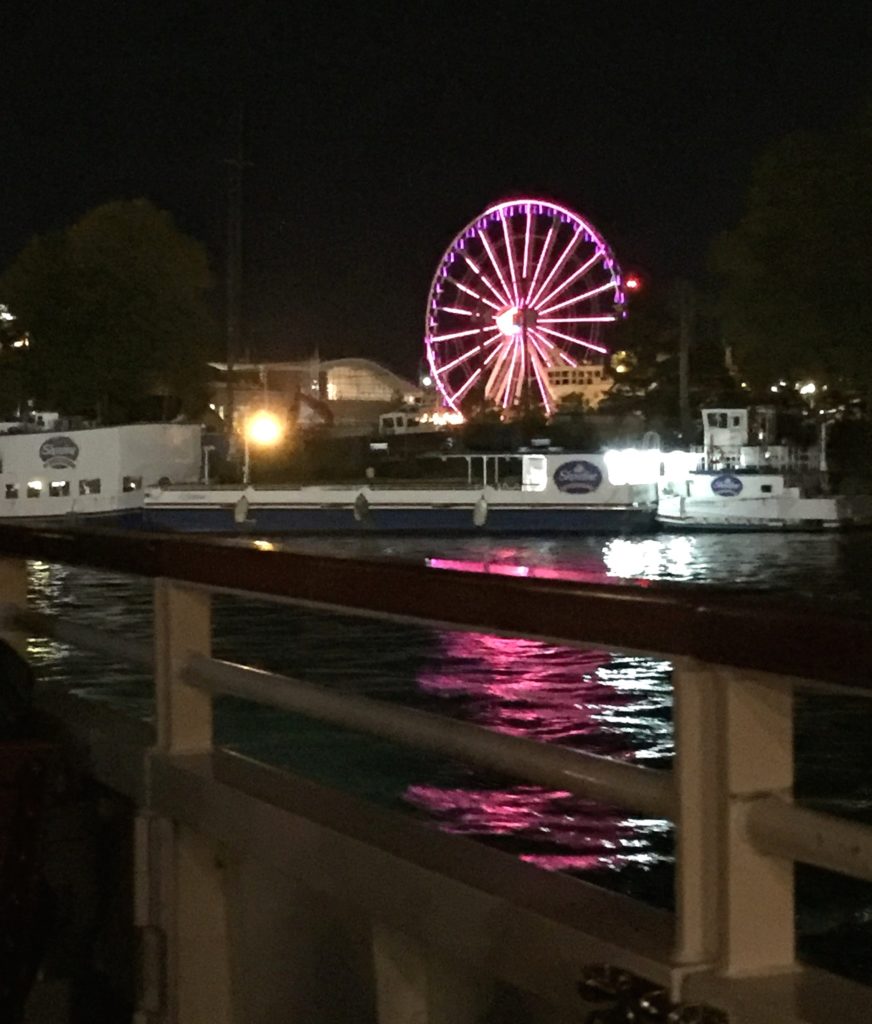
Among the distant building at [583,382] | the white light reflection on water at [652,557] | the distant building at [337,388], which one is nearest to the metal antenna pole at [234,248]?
the white light reflection on water at [652,557]

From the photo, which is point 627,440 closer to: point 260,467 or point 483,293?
point 483,293

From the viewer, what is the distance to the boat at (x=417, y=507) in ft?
159

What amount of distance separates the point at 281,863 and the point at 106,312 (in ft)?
204

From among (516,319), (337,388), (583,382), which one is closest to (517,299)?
(516,319)

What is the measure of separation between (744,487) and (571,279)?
503 inches

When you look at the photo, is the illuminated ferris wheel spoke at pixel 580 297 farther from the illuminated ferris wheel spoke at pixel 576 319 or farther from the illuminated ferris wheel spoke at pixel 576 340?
the illuminated ferris wheel spoke at pixel 576 340

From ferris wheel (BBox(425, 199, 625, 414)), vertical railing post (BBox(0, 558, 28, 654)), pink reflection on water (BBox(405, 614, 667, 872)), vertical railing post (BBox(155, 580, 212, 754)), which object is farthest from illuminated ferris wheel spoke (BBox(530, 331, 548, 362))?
vertical railing post (BBox(155, 580, 212, 754))

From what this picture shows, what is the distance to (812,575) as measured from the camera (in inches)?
1581

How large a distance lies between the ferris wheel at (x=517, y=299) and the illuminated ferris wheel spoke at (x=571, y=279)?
0.11 ft

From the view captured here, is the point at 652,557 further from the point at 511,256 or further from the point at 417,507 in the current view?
the point at 511,256

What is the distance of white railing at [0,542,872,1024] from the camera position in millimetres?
2293

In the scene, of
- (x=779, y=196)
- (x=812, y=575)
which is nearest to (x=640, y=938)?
(x=812, y=575)

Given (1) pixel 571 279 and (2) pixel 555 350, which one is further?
(2) pixel 555 350

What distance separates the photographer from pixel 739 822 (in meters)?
2.30
